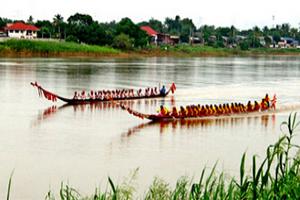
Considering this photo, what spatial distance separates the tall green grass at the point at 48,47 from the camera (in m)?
72.4

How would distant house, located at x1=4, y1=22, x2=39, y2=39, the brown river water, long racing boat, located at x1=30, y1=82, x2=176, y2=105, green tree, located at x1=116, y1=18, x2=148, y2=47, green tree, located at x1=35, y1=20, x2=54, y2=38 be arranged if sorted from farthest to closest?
green tree, located at x1=35, y1=20, x2=54, y2=38, green tree, located at x1=116, y1=18, x2=148, y2=47, distant house, located at x1=4, y1=22, x2=39, y2=39, long racing boat, located at x1=30, y1=82, x2=176, y2=105, the brown river water

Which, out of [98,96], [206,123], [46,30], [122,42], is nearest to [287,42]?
[122,42]

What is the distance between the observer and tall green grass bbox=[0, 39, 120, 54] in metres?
72.4

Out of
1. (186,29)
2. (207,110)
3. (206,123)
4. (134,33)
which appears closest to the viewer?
(206,123)

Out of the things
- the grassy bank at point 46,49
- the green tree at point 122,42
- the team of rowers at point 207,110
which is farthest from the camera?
the green tree at point 122,42

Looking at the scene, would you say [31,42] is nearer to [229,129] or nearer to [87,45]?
[87,45]

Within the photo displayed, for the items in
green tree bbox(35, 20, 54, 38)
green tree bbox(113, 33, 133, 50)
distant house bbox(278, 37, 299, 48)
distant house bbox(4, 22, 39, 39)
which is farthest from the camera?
distant house bbox(278, 37, 299, 48)

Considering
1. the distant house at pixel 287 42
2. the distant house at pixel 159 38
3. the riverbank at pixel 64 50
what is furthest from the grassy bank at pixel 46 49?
the distant house at pixel 287 42

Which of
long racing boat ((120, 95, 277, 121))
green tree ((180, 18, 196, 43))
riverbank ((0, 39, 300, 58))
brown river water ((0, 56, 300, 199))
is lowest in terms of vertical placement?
brown river water ((0, 56, 300, 199))

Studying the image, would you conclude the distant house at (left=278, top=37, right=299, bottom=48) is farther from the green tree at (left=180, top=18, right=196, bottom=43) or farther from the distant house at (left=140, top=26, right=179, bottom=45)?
the distant house at (left=140, top=26, right=179, bottom=45)

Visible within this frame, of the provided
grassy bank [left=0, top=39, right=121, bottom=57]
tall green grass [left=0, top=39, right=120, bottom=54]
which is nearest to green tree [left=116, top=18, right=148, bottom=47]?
tall green grass [left=0, top=39, right=120, bottom=54]

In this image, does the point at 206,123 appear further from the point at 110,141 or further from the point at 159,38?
the point at 159,38

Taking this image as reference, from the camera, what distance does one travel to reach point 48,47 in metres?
74.7

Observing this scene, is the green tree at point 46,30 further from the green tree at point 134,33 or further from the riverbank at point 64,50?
the riverbank at point 64,50
